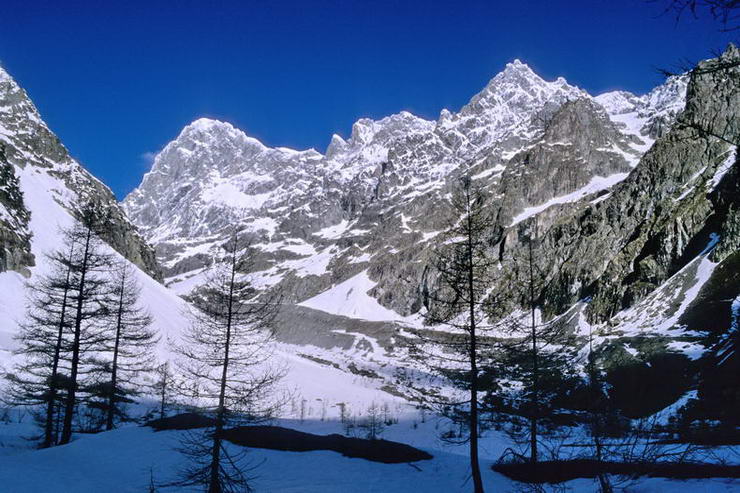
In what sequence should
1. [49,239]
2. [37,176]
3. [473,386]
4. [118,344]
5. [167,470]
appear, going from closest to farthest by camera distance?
[473,386] → [167,470] → [118,344] → [49,239] → [37,176]

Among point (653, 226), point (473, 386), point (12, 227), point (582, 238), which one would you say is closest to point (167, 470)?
point (473, 386)

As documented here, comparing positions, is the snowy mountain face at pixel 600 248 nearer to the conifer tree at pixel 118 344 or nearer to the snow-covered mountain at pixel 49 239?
the conifer tree at pixel 118 344

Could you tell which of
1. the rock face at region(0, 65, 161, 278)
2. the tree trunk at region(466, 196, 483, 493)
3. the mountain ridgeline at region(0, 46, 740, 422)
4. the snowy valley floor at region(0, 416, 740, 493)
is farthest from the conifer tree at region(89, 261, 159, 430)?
the rock face at region(0, 65, 161, 278)

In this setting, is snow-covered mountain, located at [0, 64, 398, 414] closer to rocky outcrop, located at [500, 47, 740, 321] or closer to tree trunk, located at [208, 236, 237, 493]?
tree trunk, located at [208, 236, 237, 493]

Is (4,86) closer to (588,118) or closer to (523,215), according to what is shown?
(523,215)

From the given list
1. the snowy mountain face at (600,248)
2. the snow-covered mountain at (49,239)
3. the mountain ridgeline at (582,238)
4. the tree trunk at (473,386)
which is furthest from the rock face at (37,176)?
the tree trunk at (473,386)

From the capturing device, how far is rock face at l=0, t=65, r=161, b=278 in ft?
278

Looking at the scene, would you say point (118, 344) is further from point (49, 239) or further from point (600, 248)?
point (600, 248)

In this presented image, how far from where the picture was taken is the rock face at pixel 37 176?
84812mm

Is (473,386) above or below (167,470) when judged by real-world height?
above

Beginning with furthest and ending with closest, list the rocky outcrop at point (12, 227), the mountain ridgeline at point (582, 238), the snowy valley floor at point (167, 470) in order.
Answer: the rocky outcrop at point (12, 227), the mountain ridgeline at point (582, 238), the snowy valley floor at point (167, 470)

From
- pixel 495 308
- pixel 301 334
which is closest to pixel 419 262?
pixel 301 334

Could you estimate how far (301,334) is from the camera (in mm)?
153125

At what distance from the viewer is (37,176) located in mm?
112875
